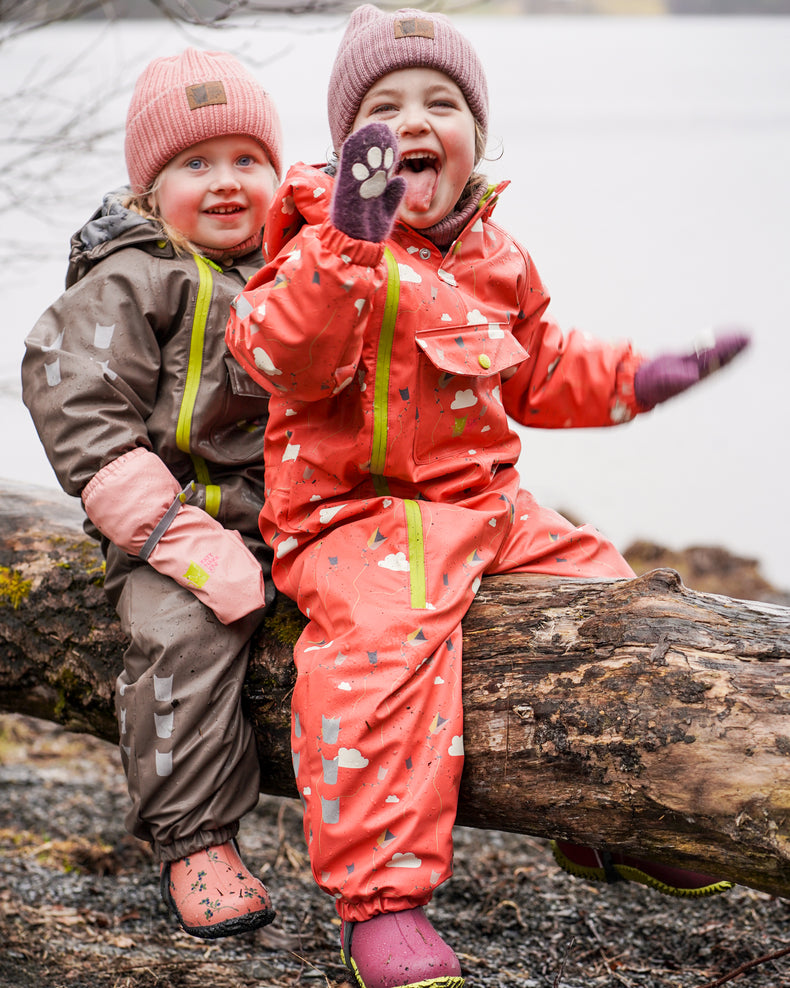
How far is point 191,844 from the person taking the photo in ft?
6.49

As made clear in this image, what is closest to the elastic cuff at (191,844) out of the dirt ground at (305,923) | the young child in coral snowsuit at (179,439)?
the young child in coral snowsuit at (179,439)

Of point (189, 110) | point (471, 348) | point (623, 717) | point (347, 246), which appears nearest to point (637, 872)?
point (623, 717)

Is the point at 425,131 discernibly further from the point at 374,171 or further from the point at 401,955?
the point at 401,955

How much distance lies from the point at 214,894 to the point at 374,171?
1.41 meters

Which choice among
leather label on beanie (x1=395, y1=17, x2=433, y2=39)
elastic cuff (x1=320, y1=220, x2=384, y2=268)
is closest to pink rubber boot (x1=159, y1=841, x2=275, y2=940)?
elastic cuff (x1=320, y1=220, x2=384, y2=268)

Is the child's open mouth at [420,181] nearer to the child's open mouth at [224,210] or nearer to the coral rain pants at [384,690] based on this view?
the child's open mouth at [224,210]

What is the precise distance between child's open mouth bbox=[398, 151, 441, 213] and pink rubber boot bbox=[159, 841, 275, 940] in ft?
4.51

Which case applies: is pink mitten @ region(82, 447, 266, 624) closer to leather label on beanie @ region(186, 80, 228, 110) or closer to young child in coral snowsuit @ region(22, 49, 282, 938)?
young child in coral snowsuit @ region(22, 49, 282, 938)

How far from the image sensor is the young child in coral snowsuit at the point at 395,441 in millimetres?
1695

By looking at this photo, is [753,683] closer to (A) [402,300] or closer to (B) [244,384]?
(A) [402,300]

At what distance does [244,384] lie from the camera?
2.21 m

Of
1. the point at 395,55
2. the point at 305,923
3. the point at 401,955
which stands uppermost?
the point at 395,55

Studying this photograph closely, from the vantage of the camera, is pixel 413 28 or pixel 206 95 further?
pixel 206 95

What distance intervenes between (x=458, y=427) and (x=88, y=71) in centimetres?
270
